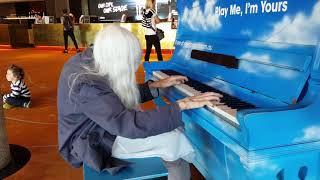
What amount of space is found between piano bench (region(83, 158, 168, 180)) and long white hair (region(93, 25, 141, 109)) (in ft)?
1.15

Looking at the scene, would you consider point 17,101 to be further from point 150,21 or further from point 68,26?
point 68,26

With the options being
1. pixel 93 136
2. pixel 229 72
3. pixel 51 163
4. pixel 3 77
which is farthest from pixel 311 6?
pixel 3 77

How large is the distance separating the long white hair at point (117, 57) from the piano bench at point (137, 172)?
351 mm

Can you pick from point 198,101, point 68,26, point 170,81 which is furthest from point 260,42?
point 68,26

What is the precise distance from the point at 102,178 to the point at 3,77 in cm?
648

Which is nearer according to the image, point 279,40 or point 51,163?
point 279,40

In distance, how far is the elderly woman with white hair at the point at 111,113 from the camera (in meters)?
1.51

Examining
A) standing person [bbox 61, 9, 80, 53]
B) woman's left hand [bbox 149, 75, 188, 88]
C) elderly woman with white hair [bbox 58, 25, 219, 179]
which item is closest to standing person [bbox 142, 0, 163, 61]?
standing person [bbox 61, 9, 80, 53]

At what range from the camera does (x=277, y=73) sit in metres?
1.51

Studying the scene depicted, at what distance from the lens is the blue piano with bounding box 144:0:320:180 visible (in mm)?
1217

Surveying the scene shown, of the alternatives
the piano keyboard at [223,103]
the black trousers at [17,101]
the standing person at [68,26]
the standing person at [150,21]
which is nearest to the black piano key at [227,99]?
the piano keyboard at [223,103]

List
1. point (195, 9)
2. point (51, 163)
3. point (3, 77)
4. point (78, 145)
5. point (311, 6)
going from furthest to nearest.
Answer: point (3, 77), point (51, 163), point (195, 9), point (78, 145), point (311, 6)

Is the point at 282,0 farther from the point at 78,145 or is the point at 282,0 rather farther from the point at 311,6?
the point at 78,145

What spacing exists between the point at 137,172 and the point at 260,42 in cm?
91
